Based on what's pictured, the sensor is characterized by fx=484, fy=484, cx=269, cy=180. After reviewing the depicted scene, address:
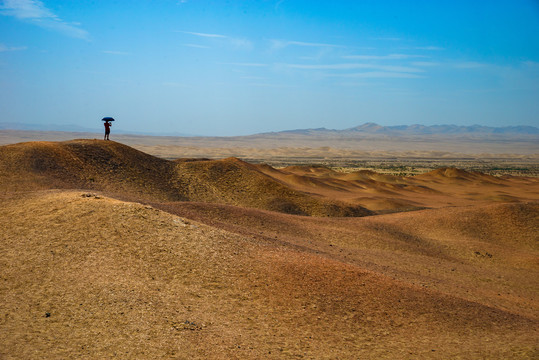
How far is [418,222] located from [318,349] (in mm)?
17551

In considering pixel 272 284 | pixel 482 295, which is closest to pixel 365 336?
pixel 272 284

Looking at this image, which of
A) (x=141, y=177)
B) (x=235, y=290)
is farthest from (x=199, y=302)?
(x=141, y=177)

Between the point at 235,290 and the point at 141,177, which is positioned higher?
the point at 141,177

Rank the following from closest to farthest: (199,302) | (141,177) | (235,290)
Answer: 1. (199,302)
2. (235,290)
3. (141,177)

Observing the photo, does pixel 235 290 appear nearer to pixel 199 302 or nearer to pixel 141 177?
pixel 199 302

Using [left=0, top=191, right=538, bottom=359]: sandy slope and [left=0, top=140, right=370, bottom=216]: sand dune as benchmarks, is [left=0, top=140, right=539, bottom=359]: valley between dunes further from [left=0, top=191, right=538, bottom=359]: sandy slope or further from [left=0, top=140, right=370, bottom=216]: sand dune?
[left=0, top=140, right=370, bottom=216]: sand dune

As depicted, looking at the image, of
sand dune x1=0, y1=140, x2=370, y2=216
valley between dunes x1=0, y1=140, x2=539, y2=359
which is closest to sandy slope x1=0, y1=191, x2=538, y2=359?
valley between dunes x1=0, y1=140, x2=539, y2=359

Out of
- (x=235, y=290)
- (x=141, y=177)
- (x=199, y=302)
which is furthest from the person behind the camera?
(x=141, y=177)

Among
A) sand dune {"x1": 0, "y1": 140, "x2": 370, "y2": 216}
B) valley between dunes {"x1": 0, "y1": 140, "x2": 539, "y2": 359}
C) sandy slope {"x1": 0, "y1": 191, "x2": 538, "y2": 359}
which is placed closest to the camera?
sandy slope {"x1": 0, "y1": 191, "x2": 538, "y2": 359}

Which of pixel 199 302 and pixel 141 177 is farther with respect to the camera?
pixel 141 177

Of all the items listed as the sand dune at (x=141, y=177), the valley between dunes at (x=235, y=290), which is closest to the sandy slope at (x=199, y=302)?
the valley between dunes at (x=235, y=290)

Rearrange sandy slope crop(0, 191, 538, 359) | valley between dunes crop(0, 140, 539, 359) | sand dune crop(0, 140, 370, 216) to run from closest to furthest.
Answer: sandy slope crop(0, 191, 538, 359), valley between dunes crop(0, 140, 539, 359), sand dune crop(0, 140, 370, 216)

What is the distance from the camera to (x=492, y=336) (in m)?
10.1

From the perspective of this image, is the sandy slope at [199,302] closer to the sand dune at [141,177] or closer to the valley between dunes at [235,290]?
the valley between dunes at [235,290]
